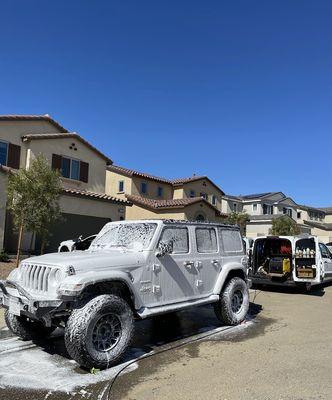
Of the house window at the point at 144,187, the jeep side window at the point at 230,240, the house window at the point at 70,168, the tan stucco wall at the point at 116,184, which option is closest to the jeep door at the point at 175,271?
the jeep side window at the point at 230,240

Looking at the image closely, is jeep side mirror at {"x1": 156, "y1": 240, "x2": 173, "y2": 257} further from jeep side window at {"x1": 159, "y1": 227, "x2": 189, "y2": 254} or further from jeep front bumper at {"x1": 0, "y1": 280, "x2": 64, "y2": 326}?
jeep front bumper at {"x1": 0, "y1": 280, "x2": 64, "y2": 326}

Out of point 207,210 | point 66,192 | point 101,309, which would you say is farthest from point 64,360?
point 207,210

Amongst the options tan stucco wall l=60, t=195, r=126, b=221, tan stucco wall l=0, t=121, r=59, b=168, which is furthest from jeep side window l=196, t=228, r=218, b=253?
tan stucco wall l=0, t=121, r=59, b=168

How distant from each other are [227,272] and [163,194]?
92.2ft

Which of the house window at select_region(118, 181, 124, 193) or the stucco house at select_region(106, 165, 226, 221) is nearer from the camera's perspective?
the stucco house at select_region(106, 165, 226, 221)

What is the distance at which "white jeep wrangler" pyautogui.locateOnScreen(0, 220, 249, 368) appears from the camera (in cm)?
543

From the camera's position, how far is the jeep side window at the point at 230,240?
27.7ft

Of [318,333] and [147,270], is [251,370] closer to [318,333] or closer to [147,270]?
[147,270]

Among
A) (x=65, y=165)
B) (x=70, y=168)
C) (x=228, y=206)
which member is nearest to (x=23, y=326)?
(x=65, y=165)

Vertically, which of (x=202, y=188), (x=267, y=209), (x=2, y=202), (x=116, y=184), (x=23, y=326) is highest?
(x=267, y=209)

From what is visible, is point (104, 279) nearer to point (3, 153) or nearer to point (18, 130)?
point (3, 153)

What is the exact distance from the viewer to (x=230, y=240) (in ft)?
28.6

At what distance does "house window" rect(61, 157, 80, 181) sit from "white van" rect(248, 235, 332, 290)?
12913mm

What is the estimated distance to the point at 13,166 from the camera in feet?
69.4
